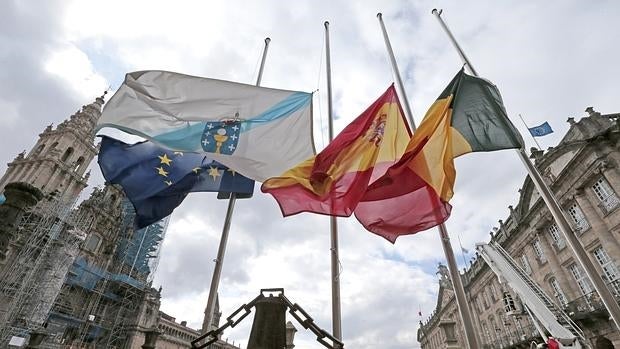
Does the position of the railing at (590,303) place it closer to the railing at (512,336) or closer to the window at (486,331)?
the railing at (512,336)

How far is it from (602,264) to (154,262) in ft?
169

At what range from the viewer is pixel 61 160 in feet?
136

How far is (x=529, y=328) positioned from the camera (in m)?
27.9

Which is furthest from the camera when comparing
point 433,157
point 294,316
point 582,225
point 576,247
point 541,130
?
point 582,225

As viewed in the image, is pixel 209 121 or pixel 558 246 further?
pixel 558 246

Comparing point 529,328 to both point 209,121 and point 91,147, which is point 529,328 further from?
point 91,147

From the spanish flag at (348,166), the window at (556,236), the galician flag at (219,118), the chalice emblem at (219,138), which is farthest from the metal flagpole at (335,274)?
the window at (556,236)

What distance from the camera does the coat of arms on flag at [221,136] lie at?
746 centimetres

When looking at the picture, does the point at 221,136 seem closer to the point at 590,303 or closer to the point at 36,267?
the point at 590,303

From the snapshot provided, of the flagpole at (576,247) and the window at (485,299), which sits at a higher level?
the window at (485,299)

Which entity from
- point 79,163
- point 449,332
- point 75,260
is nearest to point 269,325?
point 449,332

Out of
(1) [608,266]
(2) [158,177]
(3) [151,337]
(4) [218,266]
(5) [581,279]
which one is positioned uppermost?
(5) [581,279]

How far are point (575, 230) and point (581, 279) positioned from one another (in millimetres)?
3888

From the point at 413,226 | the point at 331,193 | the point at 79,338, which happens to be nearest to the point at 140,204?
the point at 331,193
